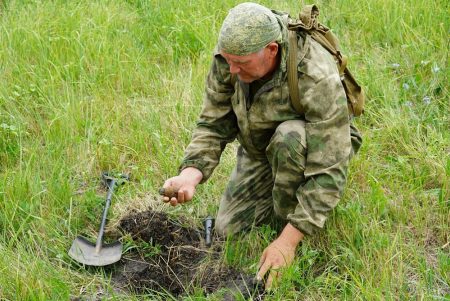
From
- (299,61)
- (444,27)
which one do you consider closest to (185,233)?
(299,61)

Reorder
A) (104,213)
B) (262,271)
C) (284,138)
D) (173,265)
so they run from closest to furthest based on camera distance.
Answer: (262,271) < (284,138) < (173,265) < (104,213)

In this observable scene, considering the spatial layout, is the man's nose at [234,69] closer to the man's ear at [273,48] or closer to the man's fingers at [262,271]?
the man's ear at [273,48]

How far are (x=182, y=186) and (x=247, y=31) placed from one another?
0.76 metres

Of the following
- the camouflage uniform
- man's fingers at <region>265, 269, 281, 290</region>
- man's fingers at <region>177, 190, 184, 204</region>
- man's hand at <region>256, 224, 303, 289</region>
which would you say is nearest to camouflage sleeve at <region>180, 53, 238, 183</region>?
the camouflage uniform

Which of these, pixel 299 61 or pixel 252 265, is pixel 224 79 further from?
pixel 252 265

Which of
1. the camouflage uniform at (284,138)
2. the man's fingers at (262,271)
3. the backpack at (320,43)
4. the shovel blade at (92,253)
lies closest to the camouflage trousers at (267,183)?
the camouflage uniform at (284,138)

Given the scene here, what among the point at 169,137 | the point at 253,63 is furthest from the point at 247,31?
the point at 169,137

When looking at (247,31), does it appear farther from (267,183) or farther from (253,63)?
(267,183)

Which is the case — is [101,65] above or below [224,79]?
below

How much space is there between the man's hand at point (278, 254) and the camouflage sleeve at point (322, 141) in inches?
1.8

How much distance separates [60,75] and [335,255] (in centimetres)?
231

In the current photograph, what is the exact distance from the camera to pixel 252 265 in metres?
3.28

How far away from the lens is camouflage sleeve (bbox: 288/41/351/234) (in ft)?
10.4

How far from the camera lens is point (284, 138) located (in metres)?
3.28
